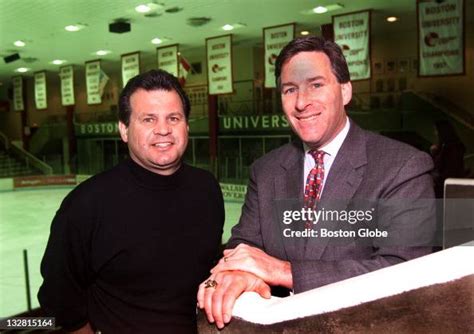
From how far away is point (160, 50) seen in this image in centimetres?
1288

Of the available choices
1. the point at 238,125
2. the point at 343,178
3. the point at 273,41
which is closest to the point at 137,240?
the point at 343,178

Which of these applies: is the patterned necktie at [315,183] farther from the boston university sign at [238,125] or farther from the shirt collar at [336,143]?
the boston university sign at [238,125]

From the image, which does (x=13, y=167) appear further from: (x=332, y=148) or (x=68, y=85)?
(x=332, y=148)

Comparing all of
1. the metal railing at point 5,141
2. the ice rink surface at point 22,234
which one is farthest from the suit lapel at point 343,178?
the metal railing at point 5,141

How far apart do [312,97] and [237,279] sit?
62 centimetres

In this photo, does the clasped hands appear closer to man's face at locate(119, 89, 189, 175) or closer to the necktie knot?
the necktie knot

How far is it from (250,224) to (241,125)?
13288 mm

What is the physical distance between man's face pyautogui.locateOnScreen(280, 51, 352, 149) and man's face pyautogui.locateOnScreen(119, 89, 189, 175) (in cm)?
51

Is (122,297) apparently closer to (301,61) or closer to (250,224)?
(250,224)

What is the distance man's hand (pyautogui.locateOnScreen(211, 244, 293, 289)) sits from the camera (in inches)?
46.1

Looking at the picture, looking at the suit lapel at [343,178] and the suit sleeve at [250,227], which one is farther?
the suit sleeve at [250,227]

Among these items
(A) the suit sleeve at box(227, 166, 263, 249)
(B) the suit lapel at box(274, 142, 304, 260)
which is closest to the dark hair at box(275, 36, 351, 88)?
(B) the suit lapel at box(274, 142, 304, 260)

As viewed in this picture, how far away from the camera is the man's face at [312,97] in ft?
4.69

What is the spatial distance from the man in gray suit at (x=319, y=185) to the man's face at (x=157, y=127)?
37 cm
